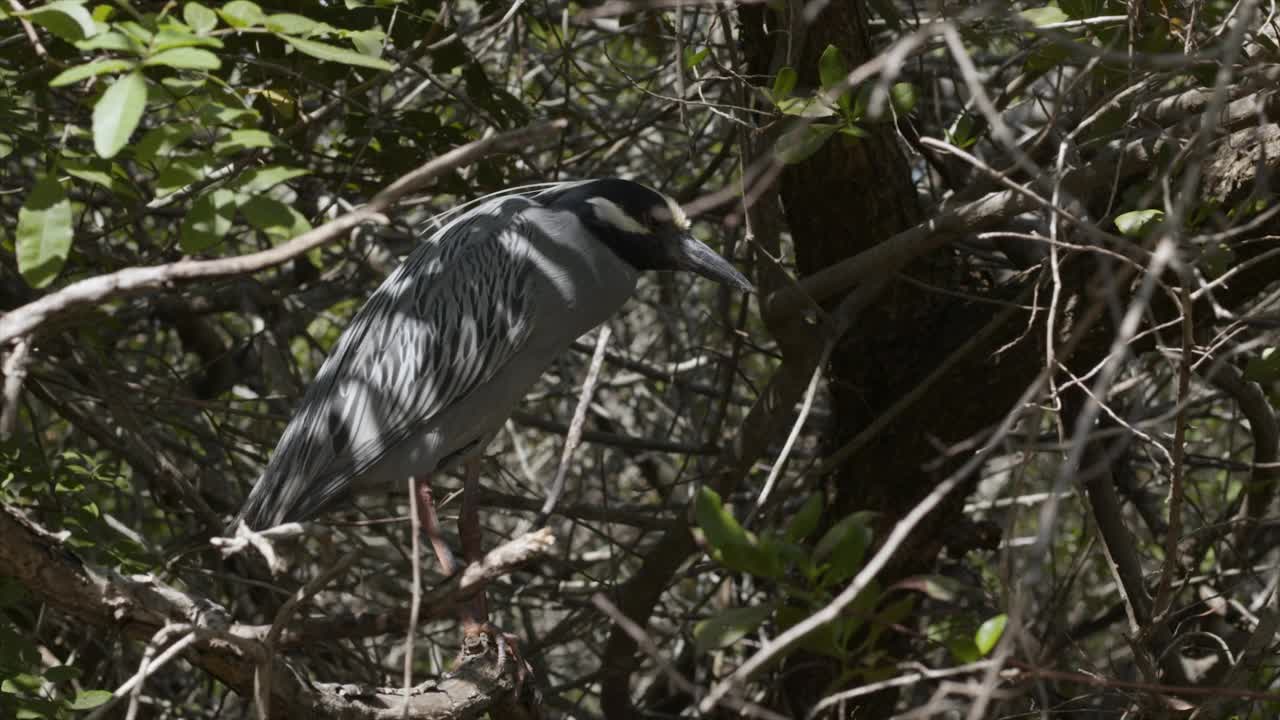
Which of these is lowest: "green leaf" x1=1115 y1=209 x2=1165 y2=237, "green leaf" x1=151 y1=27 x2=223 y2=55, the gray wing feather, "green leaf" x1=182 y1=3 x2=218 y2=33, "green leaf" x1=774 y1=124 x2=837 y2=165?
the gray wing feather

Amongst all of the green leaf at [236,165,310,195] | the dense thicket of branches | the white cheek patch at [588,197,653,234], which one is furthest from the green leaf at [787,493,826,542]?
the white cheek patch at [588,197,653,234]

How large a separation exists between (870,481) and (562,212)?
1.16 meters

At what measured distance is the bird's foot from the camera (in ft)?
10.0

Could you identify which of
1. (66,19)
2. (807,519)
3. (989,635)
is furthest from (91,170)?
(989,635)

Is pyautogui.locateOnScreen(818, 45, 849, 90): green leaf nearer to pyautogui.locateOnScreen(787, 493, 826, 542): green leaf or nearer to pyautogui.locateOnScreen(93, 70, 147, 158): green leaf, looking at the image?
pyautogui.locateOnScreen(787, 493, 826, 542): green leaf

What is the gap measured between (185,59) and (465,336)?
1.70 m

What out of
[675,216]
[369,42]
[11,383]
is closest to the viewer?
[11,383]

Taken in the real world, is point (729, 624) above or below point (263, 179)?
below

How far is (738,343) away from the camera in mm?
3555

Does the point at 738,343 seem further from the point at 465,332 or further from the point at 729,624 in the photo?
the point at 729,624

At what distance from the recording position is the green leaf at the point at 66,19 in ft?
6.18

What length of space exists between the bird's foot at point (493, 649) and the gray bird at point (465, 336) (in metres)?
0.20

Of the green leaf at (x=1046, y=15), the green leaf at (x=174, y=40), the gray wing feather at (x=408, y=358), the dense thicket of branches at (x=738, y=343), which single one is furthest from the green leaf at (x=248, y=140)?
the green leaf at (x=1046, y=15)

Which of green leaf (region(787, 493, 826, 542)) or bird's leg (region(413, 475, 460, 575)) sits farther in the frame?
bird's leg (region(413, 475, 460, 575))
